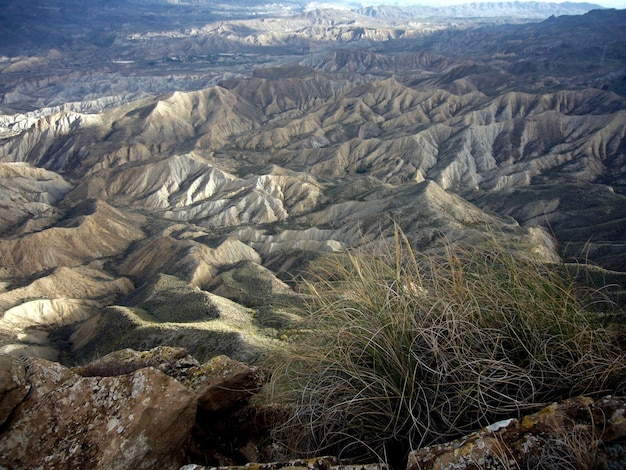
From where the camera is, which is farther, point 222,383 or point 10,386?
point 222,383

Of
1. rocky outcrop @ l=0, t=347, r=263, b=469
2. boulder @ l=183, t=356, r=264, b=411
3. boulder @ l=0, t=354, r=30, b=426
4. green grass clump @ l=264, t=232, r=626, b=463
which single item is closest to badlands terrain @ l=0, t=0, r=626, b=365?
green grass clump @ l=264, t=232, r=626, b=463

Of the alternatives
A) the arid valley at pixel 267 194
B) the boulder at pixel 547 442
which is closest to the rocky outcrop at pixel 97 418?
the arid valley at pixel 267 194

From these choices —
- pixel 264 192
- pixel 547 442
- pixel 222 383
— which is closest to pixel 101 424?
pixel 222 383

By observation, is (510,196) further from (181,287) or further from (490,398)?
(490,398)

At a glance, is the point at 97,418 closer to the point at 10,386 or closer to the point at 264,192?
the point at 10,386

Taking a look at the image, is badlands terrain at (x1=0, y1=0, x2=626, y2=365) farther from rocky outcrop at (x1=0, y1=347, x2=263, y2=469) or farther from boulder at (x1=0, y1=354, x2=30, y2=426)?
boulder at (x1=0, y1=354, x2=30, y2=426)

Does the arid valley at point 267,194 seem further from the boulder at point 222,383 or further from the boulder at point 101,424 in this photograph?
the boulder at point 101,424
